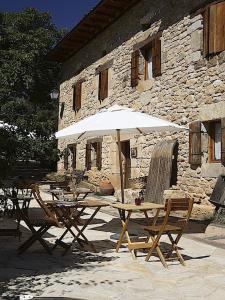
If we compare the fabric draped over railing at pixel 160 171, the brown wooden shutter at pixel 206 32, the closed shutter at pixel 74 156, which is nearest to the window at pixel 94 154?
the closed shutter at pixel 74 156

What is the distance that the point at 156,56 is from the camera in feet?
37.0

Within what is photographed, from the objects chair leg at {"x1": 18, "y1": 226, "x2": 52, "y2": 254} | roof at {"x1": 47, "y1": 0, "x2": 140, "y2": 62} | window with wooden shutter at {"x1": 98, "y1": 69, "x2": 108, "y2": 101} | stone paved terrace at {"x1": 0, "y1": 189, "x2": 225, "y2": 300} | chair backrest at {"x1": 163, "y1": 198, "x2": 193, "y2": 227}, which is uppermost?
roof at {"x1": 47, "y1": 0, "x2": 140, "y2": 62}

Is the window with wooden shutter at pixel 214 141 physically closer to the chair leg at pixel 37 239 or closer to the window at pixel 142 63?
the window at pixel 142 63

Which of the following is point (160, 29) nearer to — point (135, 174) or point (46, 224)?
point (135, 174)

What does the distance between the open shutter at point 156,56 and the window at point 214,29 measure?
2.02 m

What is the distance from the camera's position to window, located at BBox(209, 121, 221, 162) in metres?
9.26

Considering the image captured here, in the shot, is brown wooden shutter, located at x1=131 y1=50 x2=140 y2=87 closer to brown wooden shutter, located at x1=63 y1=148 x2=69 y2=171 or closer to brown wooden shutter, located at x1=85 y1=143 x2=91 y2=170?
brown wooden shutter, located at x1=85 y1=143 x2=91 y2=170

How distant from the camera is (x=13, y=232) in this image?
20.5ft

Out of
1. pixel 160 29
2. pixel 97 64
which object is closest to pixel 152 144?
pixel 160 29

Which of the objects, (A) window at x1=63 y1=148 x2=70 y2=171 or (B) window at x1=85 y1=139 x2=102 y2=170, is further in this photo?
(A) window at x1=63 y1=148 x2=70 y2=171

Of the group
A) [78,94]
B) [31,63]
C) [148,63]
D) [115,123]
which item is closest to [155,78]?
[148,63]

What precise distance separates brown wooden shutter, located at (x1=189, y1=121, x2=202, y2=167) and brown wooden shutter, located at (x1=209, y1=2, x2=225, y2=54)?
170 centimetres

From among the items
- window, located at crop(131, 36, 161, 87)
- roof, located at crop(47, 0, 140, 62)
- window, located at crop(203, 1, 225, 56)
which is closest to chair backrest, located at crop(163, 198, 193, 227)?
window, located at crop(203, 1, 225, 56)

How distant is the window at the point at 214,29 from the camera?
9000mm
